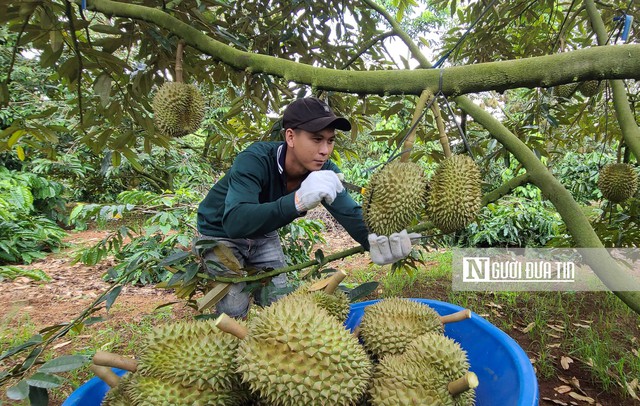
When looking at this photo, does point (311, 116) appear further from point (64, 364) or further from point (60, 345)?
point (60, 345)

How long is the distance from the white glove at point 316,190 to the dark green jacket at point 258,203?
1.6 inches

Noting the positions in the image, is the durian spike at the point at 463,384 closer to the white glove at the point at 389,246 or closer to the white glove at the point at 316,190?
the white glove at the point at 389,246

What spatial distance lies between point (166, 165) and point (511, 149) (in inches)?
212

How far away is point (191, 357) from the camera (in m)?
0.83

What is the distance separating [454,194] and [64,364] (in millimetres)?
1015

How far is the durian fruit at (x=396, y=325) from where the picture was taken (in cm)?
104

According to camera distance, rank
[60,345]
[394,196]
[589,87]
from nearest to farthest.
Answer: [394,196], [589,87], [60,345]

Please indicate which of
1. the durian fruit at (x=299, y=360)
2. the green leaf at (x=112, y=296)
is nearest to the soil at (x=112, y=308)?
the green leaf at (x=112, y=296)

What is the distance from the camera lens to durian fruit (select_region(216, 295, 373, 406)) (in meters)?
0.76

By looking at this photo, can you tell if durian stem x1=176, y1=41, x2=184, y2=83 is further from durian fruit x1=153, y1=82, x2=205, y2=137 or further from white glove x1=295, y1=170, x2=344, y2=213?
white glove x1=295, y1=170, x2=344, y2=213

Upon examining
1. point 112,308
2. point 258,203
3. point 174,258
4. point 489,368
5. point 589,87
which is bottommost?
point 112,308

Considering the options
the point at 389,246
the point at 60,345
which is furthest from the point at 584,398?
the point at 60,345

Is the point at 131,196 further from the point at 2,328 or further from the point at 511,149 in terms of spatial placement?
the point at 511,149

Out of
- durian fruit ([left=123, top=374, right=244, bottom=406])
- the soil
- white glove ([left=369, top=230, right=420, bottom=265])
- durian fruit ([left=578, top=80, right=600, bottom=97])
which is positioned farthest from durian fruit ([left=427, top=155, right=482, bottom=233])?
durian fruit ([left=578, top=80, right=600, bottom=97])
